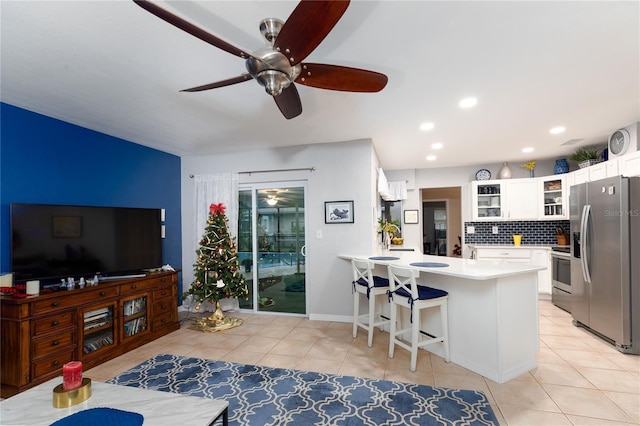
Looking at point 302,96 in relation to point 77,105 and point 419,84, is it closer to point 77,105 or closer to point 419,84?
point 419,84

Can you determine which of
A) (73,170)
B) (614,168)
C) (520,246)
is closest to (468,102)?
(614,168)

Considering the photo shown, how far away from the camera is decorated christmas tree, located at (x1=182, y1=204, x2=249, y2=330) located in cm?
403

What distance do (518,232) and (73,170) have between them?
7.20m

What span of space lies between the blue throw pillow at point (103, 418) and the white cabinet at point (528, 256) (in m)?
5.61

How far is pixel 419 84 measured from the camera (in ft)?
8.15

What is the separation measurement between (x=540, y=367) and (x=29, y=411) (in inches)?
153

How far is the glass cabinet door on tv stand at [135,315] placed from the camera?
3271mm

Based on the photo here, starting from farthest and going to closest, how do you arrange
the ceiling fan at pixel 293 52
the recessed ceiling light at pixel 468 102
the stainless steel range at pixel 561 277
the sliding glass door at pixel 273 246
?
the sliding glass door at pixel 273 246 → the stainless steel range at pixel 561 277 → the recessed ceiling light at pixel 468 102 → the ceiling fan at pixel 293 52

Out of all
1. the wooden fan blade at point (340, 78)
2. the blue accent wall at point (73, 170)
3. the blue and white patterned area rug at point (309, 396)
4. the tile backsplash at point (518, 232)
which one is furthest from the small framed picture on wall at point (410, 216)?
the wooden fan blade at point (340, 78)

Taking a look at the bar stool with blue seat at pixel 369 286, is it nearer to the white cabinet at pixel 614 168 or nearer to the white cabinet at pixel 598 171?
the white cabinet at pixel 614 168

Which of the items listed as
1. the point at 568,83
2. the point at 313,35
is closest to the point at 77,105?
the point at 313,35

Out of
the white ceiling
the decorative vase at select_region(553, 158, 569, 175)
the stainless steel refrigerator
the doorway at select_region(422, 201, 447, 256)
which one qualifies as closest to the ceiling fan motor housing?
the white ceiling

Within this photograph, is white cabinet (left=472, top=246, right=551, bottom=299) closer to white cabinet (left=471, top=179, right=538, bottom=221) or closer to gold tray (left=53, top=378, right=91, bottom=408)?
white cabinet (left=471, top=179, right=538, bottom=221)

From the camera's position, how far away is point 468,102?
2857 millimetres
